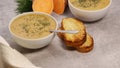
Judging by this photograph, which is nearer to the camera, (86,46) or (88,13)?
(86,46)

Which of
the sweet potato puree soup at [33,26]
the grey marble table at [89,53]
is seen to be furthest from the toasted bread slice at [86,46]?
the sweet potato puree soup at [33,26]

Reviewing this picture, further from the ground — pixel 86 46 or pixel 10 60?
pixel 10 60

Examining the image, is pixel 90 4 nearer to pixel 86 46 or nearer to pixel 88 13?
pixel 88 13

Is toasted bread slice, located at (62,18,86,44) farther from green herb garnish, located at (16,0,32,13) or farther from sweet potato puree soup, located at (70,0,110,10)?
green herb garnish, located at (16,0,32,13)

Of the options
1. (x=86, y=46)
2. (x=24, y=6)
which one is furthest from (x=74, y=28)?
(x=24, y=6)

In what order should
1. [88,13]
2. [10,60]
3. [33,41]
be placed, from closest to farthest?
[10,60] → [33,41] → [88,13]

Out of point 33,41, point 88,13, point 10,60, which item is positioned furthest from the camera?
point 88,13
